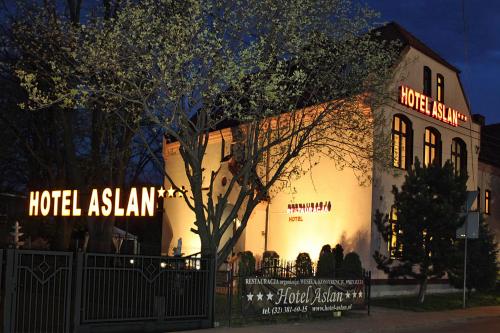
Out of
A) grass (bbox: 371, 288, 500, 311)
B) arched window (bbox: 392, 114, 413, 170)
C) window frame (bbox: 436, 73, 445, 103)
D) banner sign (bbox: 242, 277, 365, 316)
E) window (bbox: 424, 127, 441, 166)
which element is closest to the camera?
banner sign (bbox: 242, 277, 365, 316)

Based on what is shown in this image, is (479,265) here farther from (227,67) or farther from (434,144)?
(227,67)

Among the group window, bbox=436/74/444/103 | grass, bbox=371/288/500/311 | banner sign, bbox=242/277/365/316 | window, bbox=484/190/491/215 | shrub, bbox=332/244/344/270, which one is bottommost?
grass, bbox=371/288/500/311

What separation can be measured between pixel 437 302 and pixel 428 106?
839cm

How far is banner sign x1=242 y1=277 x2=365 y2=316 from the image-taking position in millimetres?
15086

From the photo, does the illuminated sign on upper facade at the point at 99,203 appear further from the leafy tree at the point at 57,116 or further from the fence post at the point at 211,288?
the fence post at the point at 211,288

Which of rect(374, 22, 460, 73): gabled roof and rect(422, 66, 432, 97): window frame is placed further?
rect(422, 66, 432, 97): window frame

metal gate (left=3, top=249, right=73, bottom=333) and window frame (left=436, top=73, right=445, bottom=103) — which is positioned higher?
window frame (left=436, top=73, right=445, bottom=103)

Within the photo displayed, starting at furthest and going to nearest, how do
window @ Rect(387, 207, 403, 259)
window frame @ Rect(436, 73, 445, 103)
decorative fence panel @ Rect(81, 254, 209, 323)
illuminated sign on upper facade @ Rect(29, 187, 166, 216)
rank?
window frame @ Rect(436, 73, 445, 103), window @ Rect(387, 207, 403, 259), illuminated sign on upper facade @ Rect(29, 187, 166, 216), decorative fence panel @ Rect(81, 254, 209, 323)

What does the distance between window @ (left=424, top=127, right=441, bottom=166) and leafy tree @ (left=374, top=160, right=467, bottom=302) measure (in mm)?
4909

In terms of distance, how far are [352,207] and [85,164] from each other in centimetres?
1089

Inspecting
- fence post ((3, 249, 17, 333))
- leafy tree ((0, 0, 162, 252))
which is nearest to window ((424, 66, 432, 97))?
leafy tree ((0, 0, 162, 252))

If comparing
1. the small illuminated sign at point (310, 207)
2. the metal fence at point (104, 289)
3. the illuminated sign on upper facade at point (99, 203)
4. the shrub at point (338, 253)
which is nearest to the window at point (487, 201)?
the small illuminated sign at point (310, 207)

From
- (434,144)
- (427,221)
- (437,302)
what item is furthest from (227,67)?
(434,144)

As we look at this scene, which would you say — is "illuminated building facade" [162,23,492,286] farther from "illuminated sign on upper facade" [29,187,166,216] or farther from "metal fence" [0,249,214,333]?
"metal fence" [0,249,214,333]
